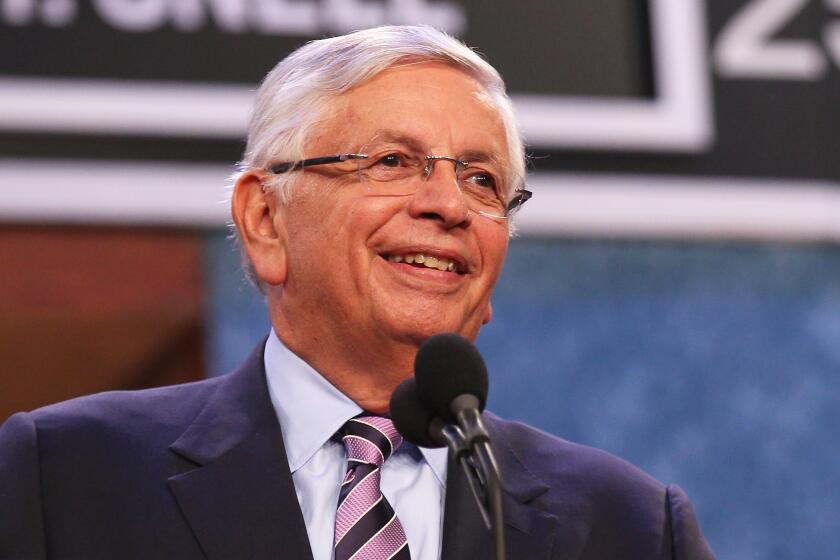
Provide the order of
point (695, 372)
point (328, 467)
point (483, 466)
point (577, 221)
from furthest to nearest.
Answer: point (695, 372) < point (577, 221) < point (328, 467) < point (483, 466)

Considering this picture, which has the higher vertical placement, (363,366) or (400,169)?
(400,169)

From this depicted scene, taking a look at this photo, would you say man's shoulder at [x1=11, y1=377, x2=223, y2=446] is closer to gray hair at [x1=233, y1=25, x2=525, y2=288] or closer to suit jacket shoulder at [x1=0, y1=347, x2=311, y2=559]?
suit jacket shoulder at [x1=0, y1=347, x2=311, y2=559]

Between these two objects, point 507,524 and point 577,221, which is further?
point 577,221

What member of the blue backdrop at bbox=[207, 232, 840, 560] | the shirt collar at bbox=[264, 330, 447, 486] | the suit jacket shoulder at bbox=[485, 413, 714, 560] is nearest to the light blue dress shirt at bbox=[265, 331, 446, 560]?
the shirt collar at bbox=[264, 330, 447, 486]

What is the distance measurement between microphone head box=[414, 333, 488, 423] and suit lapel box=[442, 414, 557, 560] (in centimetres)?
→ 33

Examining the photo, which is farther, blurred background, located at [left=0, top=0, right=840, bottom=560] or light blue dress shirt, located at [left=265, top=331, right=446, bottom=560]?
blurred background, located at [left=0, top=0, right=840, bottom=560]

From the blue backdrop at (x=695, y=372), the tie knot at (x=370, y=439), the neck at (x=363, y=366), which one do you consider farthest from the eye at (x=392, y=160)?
the blue backdrop at (x=695, y=372)

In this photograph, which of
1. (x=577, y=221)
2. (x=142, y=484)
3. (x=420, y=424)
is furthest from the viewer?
(x=577, y=221)

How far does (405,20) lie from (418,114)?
1414 mm

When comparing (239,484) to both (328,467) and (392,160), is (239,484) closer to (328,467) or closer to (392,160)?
(328,467)

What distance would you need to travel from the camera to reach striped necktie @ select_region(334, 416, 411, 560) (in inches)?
66.6

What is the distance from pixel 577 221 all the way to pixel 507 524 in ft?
5.45

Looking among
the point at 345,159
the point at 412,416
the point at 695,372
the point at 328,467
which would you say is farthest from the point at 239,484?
the point at 695,372

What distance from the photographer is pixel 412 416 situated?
1460 mm
